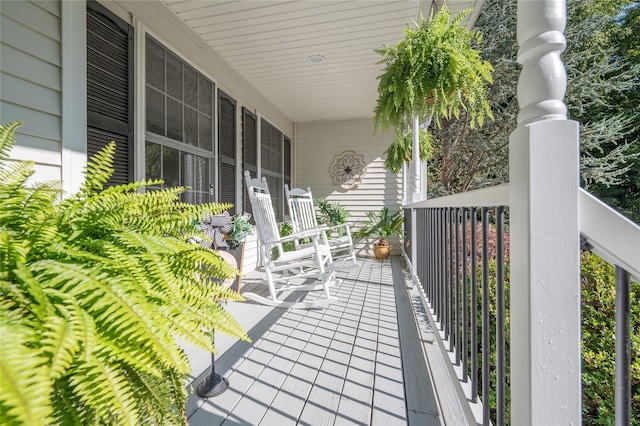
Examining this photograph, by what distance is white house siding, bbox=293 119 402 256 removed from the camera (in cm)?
582

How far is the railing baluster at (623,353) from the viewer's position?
57cm

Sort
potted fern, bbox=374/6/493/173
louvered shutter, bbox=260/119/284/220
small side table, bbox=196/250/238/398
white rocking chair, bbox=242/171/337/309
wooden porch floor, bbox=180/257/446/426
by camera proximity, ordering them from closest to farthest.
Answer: wooden porch floor, bbox=180/257/446/426 < small side table, bbox=196/250/238/398 < potted fern, bbox=374/6/493/173 < white rocking chair, bbox=242/171/337/309 < louvered shutter, bbox=260/119/284/220

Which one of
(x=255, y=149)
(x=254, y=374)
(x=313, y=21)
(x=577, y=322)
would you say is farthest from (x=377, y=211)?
(x=577, y=322)

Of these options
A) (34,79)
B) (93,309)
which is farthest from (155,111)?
(93,309)

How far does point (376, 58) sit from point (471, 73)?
84.2 inches

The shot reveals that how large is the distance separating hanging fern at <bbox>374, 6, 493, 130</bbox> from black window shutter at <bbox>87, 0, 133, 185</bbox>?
6.30ft

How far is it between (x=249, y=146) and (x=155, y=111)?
1.76 metres

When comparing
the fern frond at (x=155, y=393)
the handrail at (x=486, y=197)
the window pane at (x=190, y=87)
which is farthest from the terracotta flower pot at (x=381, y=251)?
the fern frond at (x=155, y=393)

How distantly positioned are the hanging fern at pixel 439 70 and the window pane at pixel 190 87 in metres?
2.03

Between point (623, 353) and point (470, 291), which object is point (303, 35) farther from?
point (623, 353)

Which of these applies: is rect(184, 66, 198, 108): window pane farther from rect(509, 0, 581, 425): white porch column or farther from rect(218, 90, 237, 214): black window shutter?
rect(509, 0, 581, 425): white porch column

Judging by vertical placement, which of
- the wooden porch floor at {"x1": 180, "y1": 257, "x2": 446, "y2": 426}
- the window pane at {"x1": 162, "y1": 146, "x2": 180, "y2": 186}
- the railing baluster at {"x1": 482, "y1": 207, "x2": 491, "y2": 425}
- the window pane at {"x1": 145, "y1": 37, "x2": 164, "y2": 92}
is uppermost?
the window pane at {"x1": 145, "y1": 37, "x2": 164, "y2": 92}

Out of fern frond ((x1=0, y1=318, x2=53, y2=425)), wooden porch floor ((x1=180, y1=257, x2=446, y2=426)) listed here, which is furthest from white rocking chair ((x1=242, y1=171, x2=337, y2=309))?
fern frond ((x1=0, y1=318, x2=53, y2=425))

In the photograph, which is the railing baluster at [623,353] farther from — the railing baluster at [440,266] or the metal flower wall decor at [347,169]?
the metal flower wall decor at [347,169]
